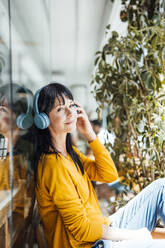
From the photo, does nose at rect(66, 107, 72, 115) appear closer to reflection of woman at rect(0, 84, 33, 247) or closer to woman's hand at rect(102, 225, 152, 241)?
reflection of woman at rect(0, 84, 33, 247)

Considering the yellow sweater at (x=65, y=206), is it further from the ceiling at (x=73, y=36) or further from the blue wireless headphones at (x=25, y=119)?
the ceiling at (x=73, y=36)

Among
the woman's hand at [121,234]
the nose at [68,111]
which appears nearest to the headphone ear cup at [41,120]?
the nose at [68,111]

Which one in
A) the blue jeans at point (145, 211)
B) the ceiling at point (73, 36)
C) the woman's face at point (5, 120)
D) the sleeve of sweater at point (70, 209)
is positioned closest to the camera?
the woman's face at point (5, 120)

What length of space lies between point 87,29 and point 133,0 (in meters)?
0.90

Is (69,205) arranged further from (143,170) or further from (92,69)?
(92,69)

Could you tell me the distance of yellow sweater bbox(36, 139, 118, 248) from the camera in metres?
0.90

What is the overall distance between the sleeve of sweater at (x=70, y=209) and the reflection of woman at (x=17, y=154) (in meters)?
0.15

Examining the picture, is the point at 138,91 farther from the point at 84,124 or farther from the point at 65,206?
the point at 65,206

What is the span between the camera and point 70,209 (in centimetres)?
90

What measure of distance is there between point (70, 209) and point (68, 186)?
0.09 m

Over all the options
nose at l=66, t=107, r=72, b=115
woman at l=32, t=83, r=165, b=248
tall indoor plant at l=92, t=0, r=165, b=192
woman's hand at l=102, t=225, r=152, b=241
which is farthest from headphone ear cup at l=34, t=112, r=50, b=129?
tall indoor plant at l=92, t=0, r=165, b=192

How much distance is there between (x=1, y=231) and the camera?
2.45 feet

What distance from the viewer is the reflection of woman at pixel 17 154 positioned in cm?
77

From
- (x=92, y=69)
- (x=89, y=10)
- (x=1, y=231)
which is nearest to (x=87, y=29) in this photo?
(x=89, y=10)
